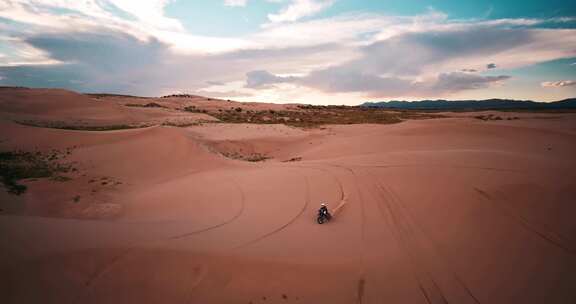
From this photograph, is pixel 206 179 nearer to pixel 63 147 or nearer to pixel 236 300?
pixel 236 300

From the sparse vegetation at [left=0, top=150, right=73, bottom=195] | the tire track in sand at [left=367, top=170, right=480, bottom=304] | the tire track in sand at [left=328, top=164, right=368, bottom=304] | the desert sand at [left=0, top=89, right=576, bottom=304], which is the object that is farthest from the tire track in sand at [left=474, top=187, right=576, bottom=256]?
the sparse vegetation at [left=0, top=150, right=73, bottom=195]

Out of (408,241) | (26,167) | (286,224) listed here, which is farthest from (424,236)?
(26,167)

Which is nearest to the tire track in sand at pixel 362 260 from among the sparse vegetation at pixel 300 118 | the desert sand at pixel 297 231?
the desert sand at pixel 297 231

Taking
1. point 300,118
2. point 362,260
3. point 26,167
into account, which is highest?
point 300,118

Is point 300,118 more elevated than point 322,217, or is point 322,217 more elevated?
point 300,118

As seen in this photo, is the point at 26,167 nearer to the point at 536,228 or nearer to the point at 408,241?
the point at 408,241

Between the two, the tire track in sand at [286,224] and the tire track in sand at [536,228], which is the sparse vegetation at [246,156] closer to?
the tire track in sand at [286,224]

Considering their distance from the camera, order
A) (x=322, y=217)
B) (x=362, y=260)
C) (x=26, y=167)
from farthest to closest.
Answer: (x=26, y=167), (x=322, y=217), (x=362, y=260)

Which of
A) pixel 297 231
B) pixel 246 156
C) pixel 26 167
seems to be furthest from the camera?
pixel 246 156
